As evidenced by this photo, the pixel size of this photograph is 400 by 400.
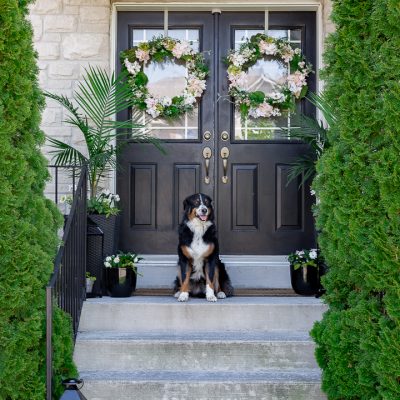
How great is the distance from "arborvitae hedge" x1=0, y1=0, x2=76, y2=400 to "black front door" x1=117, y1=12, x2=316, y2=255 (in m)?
2.58

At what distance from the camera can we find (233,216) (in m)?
6.36

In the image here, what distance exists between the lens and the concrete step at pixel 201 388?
4.13 m

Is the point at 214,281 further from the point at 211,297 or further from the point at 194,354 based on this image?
the point at 194,354

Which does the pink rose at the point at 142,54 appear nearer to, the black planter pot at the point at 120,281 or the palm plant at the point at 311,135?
the palm plant at the point at 311,135

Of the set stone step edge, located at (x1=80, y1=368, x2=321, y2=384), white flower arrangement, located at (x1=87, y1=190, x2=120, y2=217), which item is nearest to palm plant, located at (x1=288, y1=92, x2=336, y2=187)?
white flower arrangement, located at (x1=87, y1=190, x2=120, y2=217)

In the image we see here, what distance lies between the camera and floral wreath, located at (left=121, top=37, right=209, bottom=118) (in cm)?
628

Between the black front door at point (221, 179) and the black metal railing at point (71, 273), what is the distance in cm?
124

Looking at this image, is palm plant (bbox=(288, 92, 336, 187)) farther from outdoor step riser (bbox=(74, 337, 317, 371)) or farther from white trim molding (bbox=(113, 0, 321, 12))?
outdoor step riser (bbox=(74, 337, 317, 371))

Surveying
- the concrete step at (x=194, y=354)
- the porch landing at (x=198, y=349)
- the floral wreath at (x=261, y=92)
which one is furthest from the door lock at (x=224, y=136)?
the concrete step at (x=194, y=354)

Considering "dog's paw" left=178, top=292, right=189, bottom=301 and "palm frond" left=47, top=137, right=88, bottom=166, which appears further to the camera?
"palm frond" left=47, top=137, right=88, bottom=166

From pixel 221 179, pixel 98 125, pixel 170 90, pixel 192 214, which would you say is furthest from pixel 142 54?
pixel 192 214

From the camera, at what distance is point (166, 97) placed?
20.7 ft

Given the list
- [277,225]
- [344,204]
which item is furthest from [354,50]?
[277,225]

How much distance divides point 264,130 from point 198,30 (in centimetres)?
108
